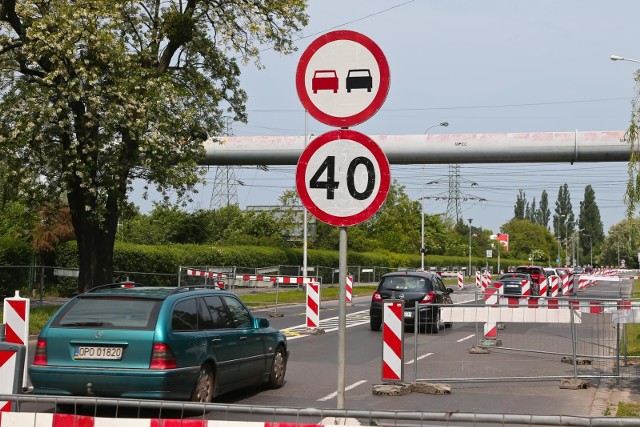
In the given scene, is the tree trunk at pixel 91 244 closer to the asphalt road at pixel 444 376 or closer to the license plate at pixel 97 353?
the asphalt road at pixel 444 376

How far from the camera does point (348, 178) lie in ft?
18.9

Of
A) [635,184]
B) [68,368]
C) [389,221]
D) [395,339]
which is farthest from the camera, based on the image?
[389,221]

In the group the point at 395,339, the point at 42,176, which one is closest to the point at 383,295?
the point at 42,176

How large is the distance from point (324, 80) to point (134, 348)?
16.4ft

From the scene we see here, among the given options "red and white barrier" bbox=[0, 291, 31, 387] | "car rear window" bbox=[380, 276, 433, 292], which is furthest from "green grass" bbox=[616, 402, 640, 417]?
"car rear window" bbox=[380, 276, 433, 292]

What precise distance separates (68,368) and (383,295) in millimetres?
15508

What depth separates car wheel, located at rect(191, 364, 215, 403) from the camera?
33.6 feet

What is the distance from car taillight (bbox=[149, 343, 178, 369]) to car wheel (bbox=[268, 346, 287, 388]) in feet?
10.4

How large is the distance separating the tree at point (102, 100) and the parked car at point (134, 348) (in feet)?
49.7

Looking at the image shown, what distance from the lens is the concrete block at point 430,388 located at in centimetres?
1311

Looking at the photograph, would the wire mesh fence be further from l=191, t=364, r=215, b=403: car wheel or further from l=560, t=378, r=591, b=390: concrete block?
l=560, t=378, r=591, b=390: concrete block

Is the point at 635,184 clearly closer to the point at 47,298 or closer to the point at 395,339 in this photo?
the point at 395,339

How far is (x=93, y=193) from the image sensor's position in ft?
83.9

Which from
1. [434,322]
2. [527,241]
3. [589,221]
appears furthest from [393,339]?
[589,221]
